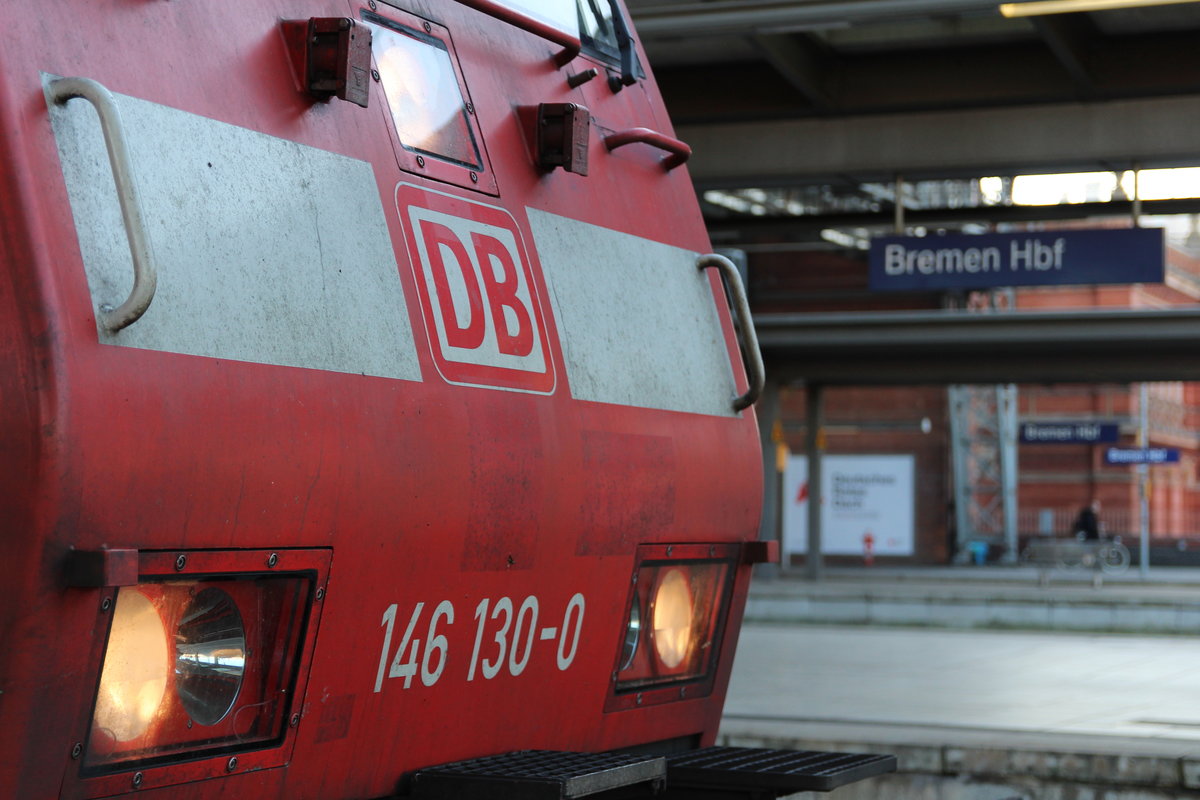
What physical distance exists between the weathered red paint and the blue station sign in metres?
9.89

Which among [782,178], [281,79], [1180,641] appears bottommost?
[1180,641]

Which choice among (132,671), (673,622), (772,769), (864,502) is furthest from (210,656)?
(864,502)

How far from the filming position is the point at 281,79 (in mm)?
2629

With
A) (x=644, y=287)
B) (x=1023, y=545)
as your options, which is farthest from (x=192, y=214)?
(x=1023, y=545)

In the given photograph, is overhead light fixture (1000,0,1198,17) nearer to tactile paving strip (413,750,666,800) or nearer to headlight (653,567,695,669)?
headlight (653,567,695,669)

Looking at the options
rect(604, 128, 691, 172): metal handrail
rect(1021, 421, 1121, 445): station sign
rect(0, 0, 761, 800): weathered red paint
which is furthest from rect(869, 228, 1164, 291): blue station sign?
rect(1021, 421, 1121, 445): station sign

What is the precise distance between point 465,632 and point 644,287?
1.02 m

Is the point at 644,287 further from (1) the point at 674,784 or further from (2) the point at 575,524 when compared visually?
(1) the point at 674,784

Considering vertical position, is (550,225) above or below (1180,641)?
above

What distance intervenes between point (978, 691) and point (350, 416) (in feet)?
28.7

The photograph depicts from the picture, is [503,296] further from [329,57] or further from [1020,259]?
[1020,259]

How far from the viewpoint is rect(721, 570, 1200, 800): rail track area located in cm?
645

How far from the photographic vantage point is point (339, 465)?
2.45 meters

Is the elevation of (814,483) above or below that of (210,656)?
above
